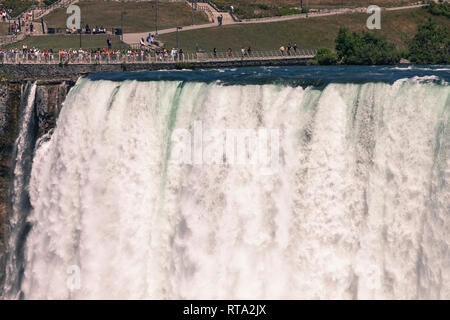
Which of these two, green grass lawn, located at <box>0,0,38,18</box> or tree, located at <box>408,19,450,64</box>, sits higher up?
green grass lawn, located at <box>0,0,38,18</box>

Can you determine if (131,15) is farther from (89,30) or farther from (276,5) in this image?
(276,5)

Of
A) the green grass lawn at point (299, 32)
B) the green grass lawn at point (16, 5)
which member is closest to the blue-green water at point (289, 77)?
the green grass lawn at point (299, 32)

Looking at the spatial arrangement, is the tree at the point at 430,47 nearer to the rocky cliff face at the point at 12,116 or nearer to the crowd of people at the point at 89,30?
the crowd of people at the point at 89,30

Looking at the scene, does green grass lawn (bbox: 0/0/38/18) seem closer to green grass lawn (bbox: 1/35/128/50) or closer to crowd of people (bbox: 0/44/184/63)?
green grass lawn (bbox: 1/35/128/50)

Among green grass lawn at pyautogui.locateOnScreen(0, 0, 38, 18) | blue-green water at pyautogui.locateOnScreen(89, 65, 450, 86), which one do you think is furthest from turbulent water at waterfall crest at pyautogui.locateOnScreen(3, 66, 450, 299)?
green grass lawn at pyautogui.locateOnScreen(0, 0, 38, 18)
